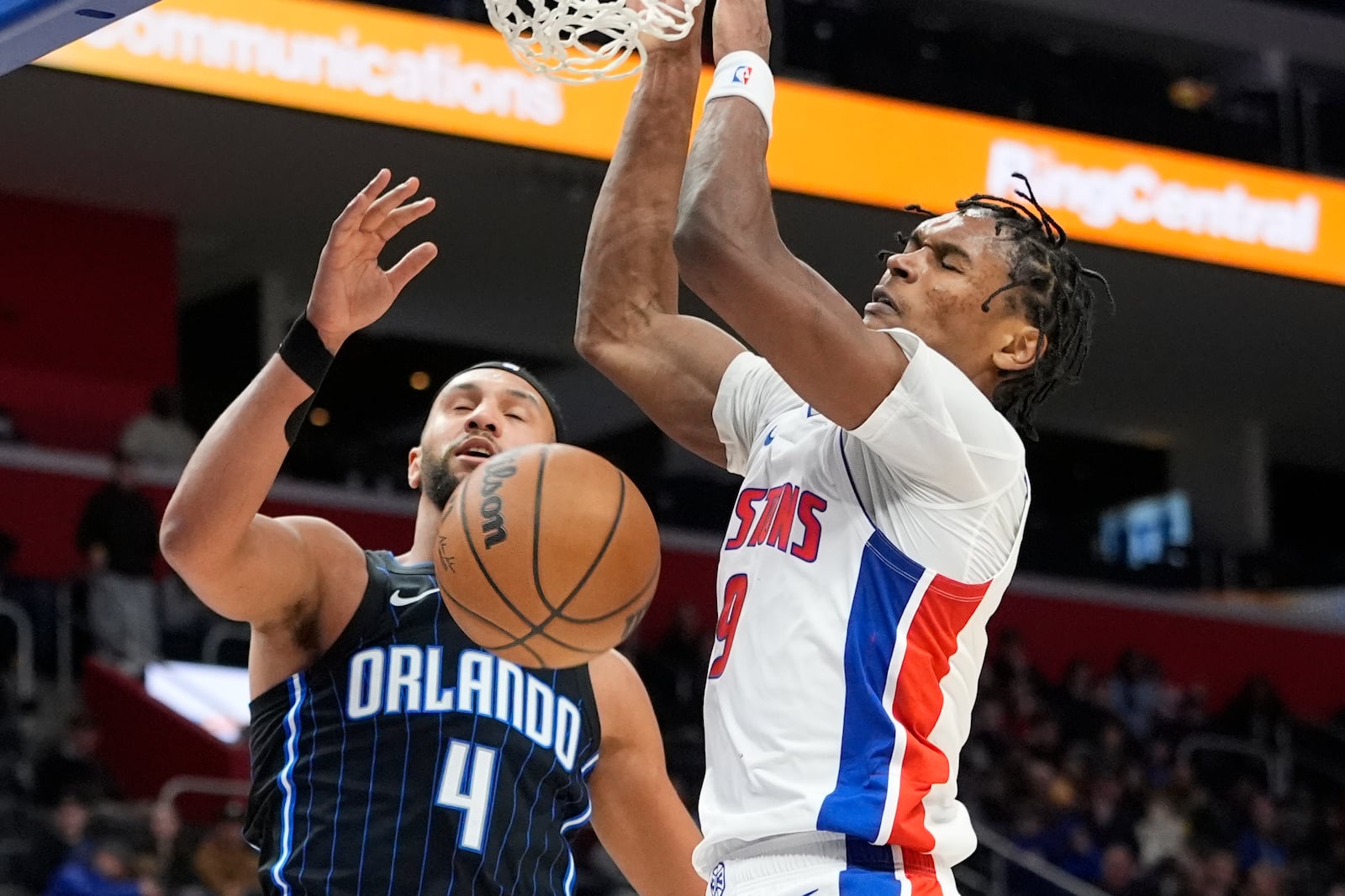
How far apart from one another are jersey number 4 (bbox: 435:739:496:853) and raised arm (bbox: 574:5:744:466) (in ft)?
2.63

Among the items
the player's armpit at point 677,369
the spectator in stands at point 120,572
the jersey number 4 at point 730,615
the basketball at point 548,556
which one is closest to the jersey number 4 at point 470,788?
the basketball at point 548,556

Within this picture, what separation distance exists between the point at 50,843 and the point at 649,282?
6093 millimetres

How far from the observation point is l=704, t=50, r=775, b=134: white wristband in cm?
325

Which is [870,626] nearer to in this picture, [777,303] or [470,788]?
[777,303]

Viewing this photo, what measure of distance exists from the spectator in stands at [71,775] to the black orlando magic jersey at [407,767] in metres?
5.57

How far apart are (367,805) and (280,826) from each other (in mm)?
183

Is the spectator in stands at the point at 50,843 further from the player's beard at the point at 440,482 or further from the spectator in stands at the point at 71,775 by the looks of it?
the player's beard at the point at 440,482

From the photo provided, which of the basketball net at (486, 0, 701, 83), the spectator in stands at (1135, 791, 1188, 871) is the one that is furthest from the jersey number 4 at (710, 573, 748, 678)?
the spectator in stands at (1135, 791, 1188, 871)

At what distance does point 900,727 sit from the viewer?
3.06 m

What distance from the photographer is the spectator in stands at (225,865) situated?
28.5 ft

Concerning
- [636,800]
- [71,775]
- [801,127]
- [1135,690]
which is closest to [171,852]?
[71,775]

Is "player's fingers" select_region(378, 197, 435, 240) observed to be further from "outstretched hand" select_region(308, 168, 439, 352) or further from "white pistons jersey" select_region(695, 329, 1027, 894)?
"white pistons jersey" select_region(695, 329, 1027, 894)

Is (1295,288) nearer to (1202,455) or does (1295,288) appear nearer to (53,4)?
→ (1202,455)

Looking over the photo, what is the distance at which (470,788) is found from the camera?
3.94 meters
